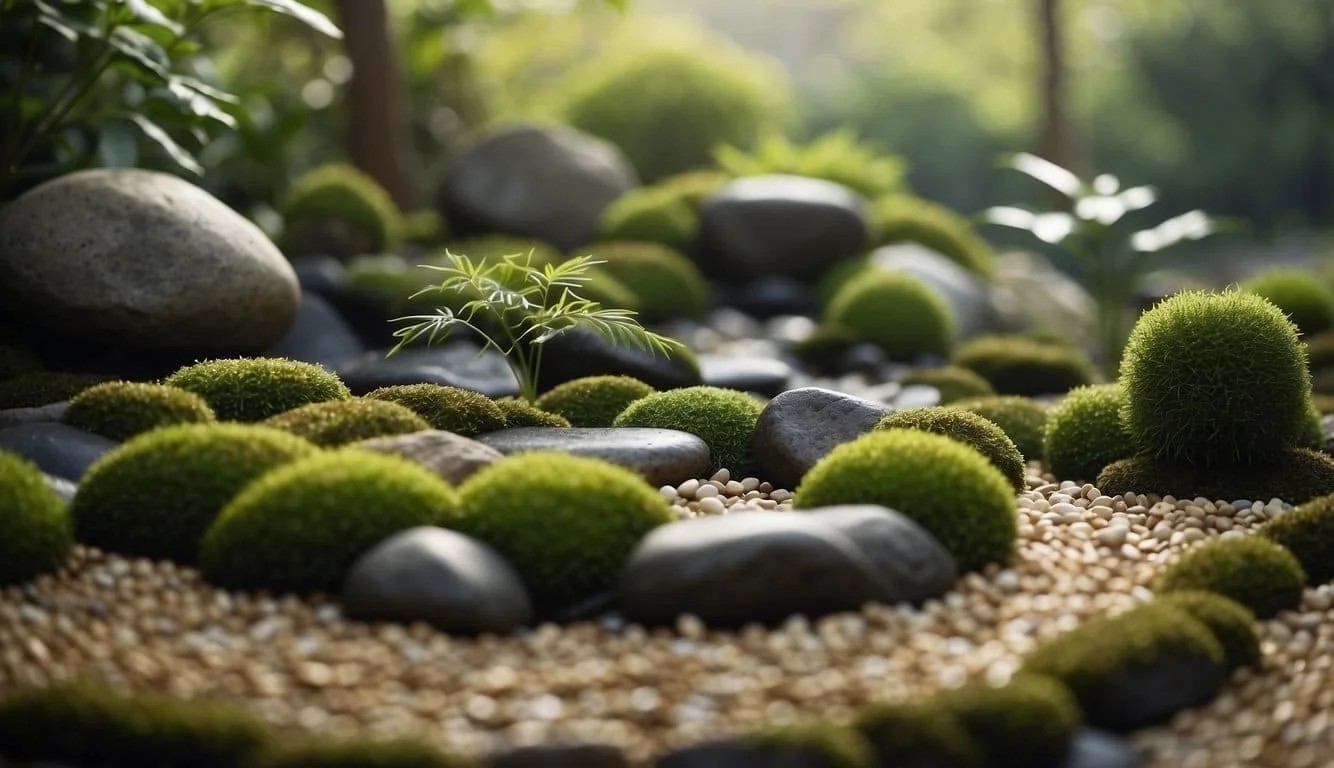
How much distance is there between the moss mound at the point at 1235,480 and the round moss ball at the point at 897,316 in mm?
4478

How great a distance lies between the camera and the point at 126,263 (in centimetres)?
782

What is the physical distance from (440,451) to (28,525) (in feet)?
5.07

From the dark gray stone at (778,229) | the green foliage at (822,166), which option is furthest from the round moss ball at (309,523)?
the green foliage at (822,166)

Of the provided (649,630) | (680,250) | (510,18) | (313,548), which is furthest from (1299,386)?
(510,18)

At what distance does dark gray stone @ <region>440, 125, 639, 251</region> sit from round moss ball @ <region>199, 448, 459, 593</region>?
808cm

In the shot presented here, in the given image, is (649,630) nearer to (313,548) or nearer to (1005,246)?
(313,548)

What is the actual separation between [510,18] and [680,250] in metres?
8.56

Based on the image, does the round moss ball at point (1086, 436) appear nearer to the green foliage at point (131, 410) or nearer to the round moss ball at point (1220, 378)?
the round moss ball at point (1220, 378)

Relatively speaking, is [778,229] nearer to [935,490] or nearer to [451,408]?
[451,408]

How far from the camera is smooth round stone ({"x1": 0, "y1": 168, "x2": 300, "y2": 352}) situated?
25.6ft

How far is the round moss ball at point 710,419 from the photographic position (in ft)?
23.0

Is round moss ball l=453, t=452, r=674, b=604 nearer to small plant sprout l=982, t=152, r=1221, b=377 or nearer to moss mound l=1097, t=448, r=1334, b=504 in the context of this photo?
moss mound l=1097, t=448, r=1334, b=504

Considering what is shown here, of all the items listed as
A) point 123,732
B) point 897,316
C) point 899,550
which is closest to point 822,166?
point 897,316

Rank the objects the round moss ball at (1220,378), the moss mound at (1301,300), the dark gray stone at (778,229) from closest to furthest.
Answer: the round moss ball at (1220,378) < the moss mound at (1301,300) < the dark gray stone at (778,229)
